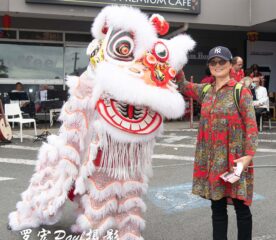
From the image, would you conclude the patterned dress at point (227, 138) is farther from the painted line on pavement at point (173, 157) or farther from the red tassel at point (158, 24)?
the painted line on pavement at point (173, 157)

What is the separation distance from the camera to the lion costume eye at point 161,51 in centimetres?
324

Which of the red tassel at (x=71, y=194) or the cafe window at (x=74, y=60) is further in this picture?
the cafe window at (x=74, y=60)

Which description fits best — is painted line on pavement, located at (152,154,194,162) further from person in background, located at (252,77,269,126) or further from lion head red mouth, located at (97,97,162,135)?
lion head red mouth, located at (97,97,162,135)

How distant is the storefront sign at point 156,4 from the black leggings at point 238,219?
32.0ft

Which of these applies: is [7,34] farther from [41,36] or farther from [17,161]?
[17,161]

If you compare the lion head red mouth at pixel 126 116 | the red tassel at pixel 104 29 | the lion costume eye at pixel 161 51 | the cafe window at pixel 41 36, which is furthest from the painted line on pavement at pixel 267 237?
the cafe window at pixel 41 36

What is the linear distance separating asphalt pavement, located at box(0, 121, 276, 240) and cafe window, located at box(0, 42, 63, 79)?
556 centimetres

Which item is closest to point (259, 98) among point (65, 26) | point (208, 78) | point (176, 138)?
point (176, 138)

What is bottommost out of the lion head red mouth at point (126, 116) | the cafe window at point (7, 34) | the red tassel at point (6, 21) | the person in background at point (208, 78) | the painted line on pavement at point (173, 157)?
the painted line on pavement at point (173, 157)

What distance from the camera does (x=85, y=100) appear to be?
3354 millimetres

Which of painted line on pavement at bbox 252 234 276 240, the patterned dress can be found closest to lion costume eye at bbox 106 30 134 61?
the patterned dress

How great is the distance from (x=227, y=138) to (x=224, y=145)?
56mm

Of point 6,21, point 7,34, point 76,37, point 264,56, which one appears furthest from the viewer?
point 264,56

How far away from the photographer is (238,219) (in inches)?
128
